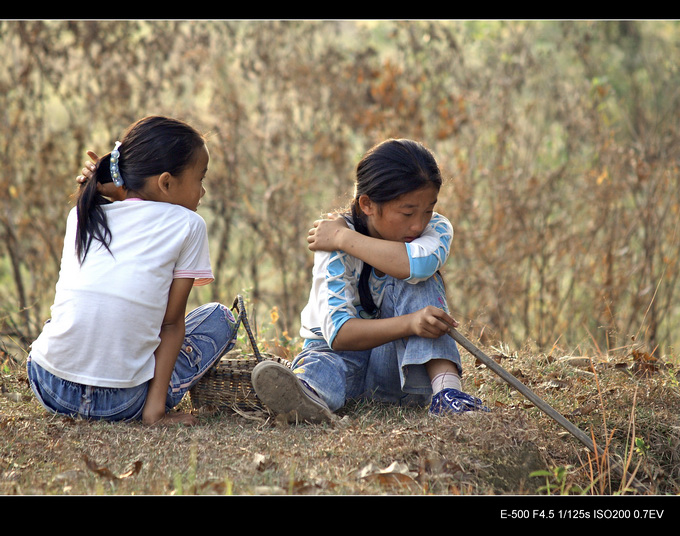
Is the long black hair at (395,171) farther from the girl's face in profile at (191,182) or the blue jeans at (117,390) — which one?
the blue jeans at (117,390)

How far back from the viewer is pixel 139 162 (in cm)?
301

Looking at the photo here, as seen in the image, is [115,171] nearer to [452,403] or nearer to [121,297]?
[121,297]

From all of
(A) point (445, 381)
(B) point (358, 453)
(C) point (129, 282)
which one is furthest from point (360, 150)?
(B) point (358, 453)

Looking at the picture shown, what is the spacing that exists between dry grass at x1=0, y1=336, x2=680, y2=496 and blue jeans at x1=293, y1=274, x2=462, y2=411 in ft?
0.33

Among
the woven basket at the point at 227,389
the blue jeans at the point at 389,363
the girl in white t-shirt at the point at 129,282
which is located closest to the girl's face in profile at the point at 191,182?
the girl in white t-shirt at the point at 129,282

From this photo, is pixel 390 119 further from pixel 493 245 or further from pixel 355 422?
pixel 355 422

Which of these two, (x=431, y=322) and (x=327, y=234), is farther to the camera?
(x=327, y=234)

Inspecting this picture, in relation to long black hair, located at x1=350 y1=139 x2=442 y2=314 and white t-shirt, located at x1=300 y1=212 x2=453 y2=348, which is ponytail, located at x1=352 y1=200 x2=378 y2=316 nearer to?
white t-shirt, located at x1=300 y1=212 x2=453 y2=348

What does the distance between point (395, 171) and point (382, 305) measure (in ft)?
1.97

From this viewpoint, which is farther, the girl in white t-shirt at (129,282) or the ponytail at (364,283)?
the ponytail at (364,283)

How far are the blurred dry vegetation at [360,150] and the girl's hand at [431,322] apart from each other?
2552mm

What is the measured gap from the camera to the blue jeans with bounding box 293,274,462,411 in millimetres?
3070

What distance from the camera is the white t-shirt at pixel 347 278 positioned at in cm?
301

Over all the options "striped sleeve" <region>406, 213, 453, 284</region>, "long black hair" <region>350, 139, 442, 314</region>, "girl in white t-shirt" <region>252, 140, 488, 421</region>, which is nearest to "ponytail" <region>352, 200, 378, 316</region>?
"girl in white t-shirt" <region>252, 140, 488, 421</region>
